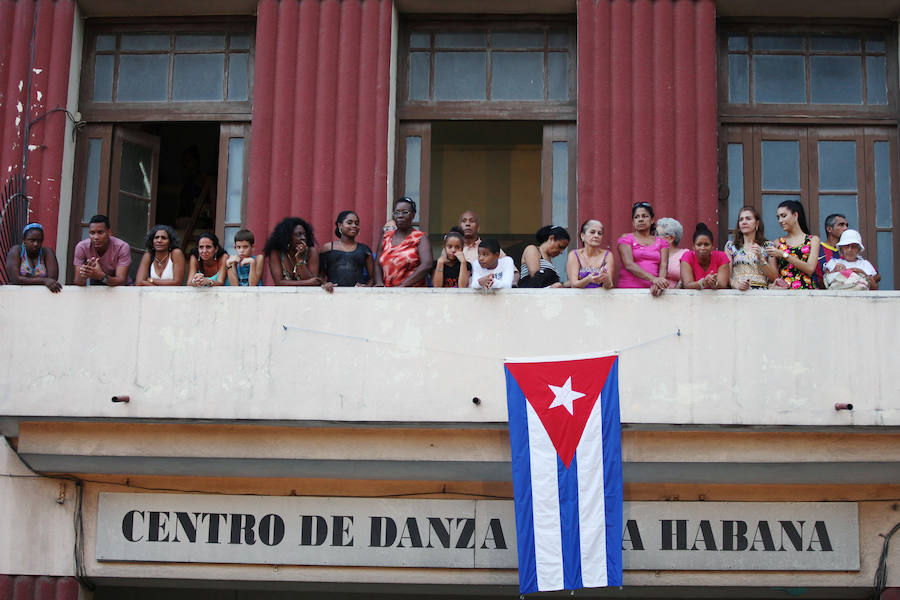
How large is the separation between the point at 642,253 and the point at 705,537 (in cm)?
235

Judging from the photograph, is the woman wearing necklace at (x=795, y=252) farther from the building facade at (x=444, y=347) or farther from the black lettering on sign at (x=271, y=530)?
the black lettering on sign at (x=271, y=530)

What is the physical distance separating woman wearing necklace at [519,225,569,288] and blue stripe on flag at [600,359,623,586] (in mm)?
1088

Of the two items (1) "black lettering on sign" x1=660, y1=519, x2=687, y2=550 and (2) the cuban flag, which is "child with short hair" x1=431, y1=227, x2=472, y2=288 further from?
(1) "black lettering on sign" x1=660, y1=519, x2=687, y2=550

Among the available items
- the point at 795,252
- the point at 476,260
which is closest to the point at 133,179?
the point at 476,260

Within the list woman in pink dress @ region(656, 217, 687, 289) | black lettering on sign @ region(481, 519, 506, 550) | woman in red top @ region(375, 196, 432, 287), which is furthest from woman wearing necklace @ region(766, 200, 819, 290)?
black lettering on sign @ region(481, 519, 506, 550)

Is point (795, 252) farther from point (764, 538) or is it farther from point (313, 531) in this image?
point (313, 531)

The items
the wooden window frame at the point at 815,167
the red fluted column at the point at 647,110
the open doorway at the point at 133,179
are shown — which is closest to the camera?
the red fluted column at the point at 647,110

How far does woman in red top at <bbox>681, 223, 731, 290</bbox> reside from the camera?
9.03 meters

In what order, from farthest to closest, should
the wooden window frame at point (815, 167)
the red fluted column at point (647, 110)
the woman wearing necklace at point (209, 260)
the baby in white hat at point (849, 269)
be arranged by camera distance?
the wooden window frame at point (815, 167) → the red fluted column at point (647, 110) → the woman wearing necklace at point (209, 260) → the baby in white hat at point (849, 269)

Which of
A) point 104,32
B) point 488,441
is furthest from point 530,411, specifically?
point 104,32

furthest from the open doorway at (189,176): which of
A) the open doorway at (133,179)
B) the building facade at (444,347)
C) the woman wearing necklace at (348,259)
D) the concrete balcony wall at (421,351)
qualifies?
the concrete balcony wall at (421,351)

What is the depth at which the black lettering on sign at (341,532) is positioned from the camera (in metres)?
9.21

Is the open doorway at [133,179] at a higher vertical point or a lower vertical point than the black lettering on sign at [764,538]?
higher

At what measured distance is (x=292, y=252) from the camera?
31.5 ft
